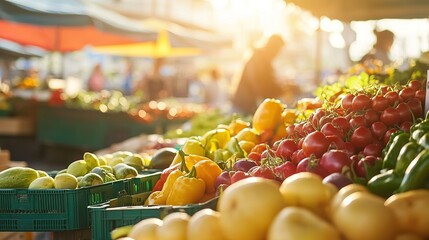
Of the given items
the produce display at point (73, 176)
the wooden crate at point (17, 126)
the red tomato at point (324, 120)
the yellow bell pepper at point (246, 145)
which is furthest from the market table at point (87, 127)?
the red tomato at point (324, 120)

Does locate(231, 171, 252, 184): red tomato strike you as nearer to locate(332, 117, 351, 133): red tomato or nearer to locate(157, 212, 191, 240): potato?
locate(332, 117, 351, 133): red tomato

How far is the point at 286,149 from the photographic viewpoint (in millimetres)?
3371

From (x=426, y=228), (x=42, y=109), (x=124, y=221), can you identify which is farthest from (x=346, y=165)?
(x=42, y=109)

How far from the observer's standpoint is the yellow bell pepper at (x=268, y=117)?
4.77 meters

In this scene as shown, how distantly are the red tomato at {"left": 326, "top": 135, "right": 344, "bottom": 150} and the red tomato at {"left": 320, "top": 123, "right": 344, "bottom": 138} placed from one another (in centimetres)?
10

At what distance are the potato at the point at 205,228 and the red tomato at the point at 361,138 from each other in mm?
1160

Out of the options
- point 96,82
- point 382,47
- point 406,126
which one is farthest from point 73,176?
point 96,82

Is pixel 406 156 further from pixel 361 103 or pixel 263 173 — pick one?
pixel 361 103

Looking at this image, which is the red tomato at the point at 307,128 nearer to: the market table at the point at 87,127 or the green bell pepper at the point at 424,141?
the green bell pepper at the point at 424,141

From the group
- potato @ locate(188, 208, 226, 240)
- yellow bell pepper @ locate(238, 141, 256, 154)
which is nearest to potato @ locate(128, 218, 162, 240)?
potato @ locate(188, 208, 226, 240)

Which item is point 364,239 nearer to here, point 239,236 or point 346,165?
point 239,236

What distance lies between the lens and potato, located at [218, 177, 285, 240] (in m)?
2.16

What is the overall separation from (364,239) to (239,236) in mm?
389

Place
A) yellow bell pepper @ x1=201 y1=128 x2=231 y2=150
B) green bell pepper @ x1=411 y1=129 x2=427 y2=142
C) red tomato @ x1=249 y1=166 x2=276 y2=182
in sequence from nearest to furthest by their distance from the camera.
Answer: green bell pepper @ x1=411 y1=129 x2=427 y2=142 < red tomato @ x1=249 y1=166 x2=276 y2=182 < yellow bell pepper @ x1=201 y1=128 x2=231 y2=150
